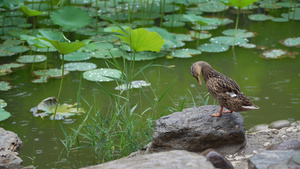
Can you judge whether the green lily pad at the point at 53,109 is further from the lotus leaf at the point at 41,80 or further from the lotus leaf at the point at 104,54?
the lotus leaf at the point at 104,54

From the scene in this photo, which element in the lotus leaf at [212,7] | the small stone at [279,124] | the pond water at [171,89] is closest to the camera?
the small stone at [279,124]

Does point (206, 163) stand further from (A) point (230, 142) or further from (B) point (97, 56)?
(B) point (97, 56)

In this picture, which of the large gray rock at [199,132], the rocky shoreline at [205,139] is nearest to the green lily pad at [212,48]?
the rocky shoreline at [205,139]

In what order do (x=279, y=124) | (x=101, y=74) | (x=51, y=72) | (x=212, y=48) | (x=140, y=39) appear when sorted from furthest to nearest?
(x=212, y=48) < (x=51, y=72) < (x=101, y=74) < (x=140, y=39) < (x=279, y=124)

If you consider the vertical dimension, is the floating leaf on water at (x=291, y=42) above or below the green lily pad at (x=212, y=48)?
above

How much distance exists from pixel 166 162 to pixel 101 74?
113 inches

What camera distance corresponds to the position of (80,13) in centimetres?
594

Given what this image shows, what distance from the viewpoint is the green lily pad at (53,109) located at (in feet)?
14.6

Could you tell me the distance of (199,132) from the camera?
3.23 meters

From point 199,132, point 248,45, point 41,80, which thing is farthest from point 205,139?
point 248,45

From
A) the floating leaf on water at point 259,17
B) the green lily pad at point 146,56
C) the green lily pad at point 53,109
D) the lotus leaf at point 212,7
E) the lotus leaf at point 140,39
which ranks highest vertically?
the lotus leaf at point 140,39

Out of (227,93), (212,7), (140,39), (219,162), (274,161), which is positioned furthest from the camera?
(212,7)

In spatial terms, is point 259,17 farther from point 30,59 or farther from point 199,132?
point 199,132

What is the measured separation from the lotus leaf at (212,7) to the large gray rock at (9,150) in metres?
5.58
